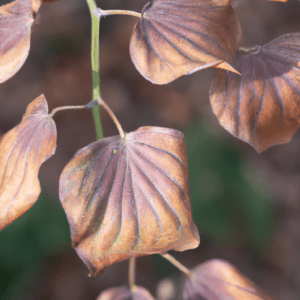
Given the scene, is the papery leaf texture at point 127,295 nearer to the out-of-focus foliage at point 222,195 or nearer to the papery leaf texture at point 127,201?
the papery leaf texture at point 127,201

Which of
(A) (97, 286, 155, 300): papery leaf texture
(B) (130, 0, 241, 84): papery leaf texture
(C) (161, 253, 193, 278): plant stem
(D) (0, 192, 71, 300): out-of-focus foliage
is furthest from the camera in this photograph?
(D) (0, 192, 71, 300): out-of-focus foliage

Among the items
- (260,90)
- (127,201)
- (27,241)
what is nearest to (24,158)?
(127,201)

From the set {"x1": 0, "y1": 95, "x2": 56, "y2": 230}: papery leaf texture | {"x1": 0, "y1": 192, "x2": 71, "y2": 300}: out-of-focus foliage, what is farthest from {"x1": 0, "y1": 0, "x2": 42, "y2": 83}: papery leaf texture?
{"x1": 0, "y1": 192, "x2": 71, "y2": 300}: out-of-focus foliage

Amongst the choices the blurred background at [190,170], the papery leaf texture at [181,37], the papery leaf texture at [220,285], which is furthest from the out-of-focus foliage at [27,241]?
the papery leaf texture at [181,37]

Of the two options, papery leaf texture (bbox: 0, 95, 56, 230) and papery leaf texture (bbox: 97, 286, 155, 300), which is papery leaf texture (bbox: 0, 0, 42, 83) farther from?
papery leaf texture (bbox: 97, 286, 155, 300)

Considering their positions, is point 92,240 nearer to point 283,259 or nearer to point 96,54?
point 96,54

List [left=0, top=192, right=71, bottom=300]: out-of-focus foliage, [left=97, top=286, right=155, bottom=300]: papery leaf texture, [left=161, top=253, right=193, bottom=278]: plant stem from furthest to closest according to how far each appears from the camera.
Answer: [left=0, top=192, right=71, bottom=300]: out-of-focus foliage
[left=97, top=286, right=155, bottom=300]: papery leaf texture
[left=161, top=253, right=193, bottom=278]: plant stem

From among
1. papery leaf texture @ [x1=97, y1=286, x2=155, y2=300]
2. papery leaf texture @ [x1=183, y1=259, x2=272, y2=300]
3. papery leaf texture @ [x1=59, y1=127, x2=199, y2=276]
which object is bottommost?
papery leaf texture @ [x1=97, y1=286, x2=155, y2=300]
